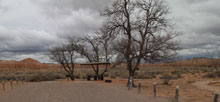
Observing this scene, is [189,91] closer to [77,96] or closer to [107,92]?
[107,92]

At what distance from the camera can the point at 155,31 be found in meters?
19.2

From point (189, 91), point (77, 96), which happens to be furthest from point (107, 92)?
point (189, 91)

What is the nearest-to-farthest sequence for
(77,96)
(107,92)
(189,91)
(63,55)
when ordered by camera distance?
(77,96), (107,92), (189,91), (63,55)

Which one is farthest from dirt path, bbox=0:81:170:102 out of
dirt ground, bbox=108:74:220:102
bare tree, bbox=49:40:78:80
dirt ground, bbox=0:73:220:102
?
bare tree, bbox=49:40:78:80

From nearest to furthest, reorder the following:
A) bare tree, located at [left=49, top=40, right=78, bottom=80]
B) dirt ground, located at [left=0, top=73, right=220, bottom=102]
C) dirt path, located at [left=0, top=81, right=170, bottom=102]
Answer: dirt path, located at [left=0, top=81, right=170, bottom=102], dirt ground, located at [left=0, top=73, right=220, bottom=102], bare tree, located at [left=49, top=40, right=78, bottom=80]

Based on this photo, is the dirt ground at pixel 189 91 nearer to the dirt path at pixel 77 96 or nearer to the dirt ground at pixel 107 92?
the dirt ground at pixel 107 92

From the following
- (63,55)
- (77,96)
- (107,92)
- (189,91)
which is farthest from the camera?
(63,55)

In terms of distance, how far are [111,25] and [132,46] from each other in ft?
10.1

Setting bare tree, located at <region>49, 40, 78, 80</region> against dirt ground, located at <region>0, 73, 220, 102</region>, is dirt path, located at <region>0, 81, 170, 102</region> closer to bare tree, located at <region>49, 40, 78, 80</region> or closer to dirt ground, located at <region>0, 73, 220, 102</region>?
dirt ground, located at <region>0, 73, 220, 102</region>

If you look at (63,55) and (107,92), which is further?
(63,55)

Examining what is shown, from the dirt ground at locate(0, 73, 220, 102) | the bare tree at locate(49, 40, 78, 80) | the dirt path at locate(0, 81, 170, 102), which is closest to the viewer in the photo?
the dirt path at locate(0, 81, 170, 102)

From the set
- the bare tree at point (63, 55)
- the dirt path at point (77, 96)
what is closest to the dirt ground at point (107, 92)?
the dirt path at point (77, 96)

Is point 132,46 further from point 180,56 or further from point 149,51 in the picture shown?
point 180,56

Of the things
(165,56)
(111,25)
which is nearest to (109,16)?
(111,25)
